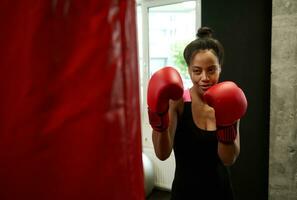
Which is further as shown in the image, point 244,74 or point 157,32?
point 157,32

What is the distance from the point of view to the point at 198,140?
3.65ft

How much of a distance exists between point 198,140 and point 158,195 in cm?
212

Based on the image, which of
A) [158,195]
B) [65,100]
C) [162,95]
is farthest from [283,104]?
[65,100]

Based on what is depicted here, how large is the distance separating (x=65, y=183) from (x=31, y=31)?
213 mm

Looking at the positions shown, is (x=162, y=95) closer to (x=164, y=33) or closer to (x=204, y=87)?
(x=204, y=87)

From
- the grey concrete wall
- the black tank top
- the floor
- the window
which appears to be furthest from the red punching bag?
the floor

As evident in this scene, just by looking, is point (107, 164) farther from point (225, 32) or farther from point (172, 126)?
point (225, 32)

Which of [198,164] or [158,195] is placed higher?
[198,164]

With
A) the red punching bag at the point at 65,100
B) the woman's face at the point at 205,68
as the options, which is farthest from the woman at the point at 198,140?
→ the red punching bag at the point at 65,100

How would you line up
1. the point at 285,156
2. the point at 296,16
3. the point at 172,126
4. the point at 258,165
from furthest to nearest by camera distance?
the point at 258,165
the point at 285,156
the point at 296,16
the point at 172,126

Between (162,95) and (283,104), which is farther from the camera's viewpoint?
(283,104)

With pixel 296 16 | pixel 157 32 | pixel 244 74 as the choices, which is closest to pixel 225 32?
pixel 244 74

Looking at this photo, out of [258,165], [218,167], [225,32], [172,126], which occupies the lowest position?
[258,165]

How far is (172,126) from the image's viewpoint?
115 centimetres
